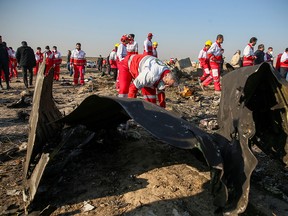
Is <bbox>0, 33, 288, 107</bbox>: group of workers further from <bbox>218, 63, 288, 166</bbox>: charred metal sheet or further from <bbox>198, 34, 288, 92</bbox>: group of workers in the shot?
<bbox>218, 63, 288, 166</bbox>: charred metal sheet

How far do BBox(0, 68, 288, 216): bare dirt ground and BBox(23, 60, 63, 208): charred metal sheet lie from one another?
0.77ft

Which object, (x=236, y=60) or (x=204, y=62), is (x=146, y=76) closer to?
(x=204, y=62)

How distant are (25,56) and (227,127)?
379 inches

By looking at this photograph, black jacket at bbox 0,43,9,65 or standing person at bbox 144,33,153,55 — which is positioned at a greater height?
standing person at bbox 144,33,153,55

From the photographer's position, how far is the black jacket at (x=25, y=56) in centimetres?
1039

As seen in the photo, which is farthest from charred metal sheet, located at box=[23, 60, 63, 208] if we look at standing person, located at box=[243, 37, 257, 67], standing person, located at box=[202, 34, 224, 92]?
standing person, located at box=[243, 37, 257, 67]

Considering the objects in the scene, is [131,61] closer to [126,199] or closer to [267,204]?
[126,199]

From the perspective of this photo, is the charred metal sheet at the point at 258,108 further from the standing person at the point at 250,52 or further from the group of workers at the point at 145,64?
the standing person at the point at 250,52

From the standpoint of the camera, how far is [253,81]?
2406 millimetres

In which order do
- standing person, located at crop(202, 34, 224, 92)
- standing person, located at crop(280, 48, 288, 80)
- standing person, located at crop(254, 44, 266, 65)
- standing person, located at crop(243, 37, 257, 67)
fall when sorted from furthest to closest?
standing person, located at crop(280, 48, 288, 80)
standing person, located at crop(254, 44, 266, 65)
standing person, located at crop(243, 37, 257, 67)
standing person, located at crop(202, 34, 224, 92)

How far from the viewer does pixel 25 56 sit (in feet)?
34.1

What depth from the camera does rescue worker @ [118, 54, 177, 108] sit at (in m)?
4.00

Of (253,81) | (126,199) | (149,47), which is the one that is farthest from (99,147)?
(149,47)

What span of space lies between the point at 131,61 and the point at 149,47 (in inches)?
313
